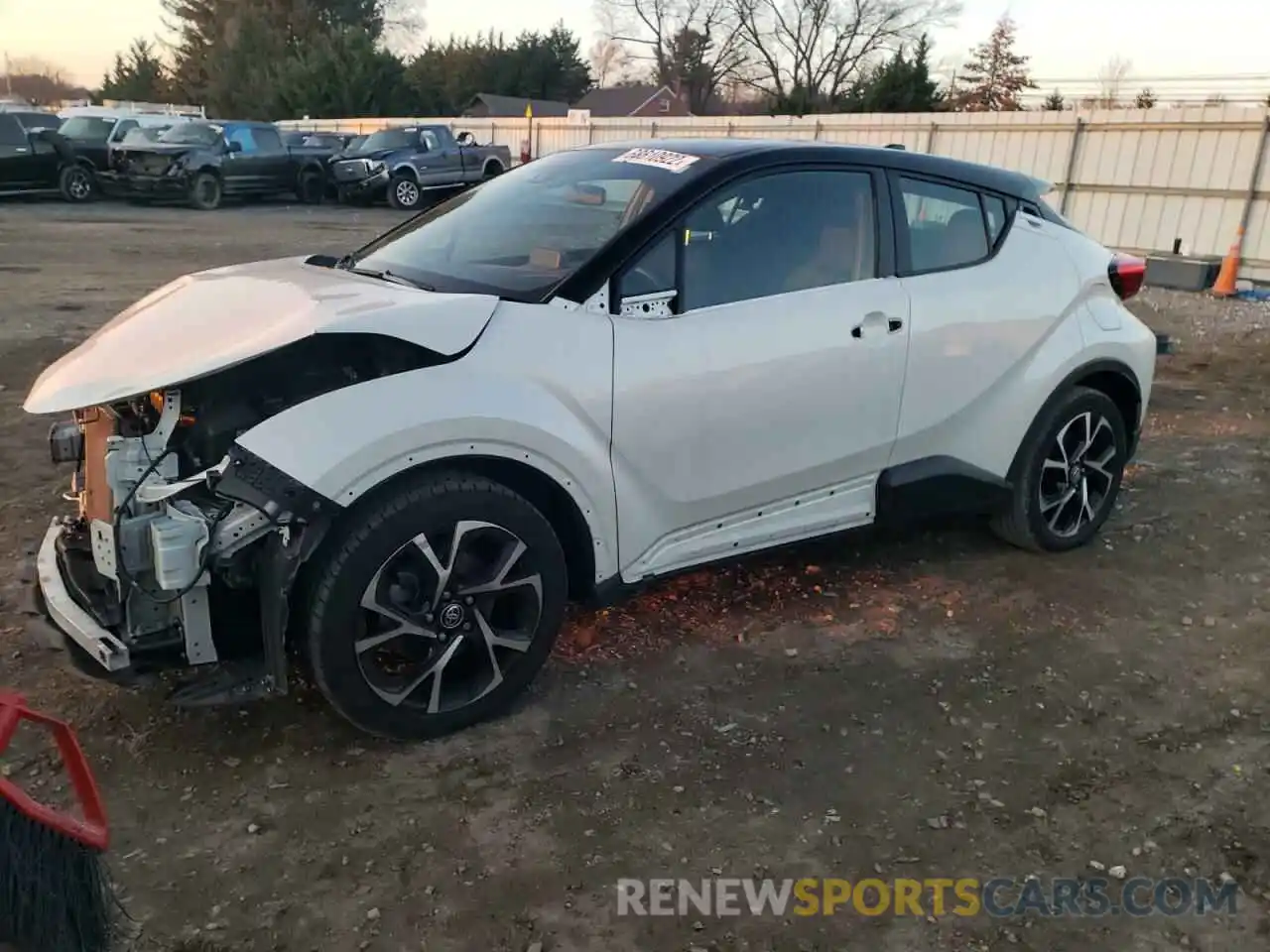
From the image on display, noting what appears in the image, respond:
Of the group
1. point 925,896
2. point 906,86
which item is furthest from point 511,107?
point 925,896

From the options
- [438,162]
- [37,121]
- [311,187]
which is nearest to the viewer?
[37,121]

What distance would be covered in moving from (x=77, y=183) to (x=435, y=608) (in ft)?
75.1

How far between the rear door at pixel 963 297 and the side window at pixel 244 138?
21.5 m

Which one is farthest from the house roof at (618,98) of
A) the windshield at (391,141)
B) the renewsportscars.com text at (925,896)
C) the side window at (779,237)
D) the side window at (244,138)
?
the renewsportscars.com text at (925,896)

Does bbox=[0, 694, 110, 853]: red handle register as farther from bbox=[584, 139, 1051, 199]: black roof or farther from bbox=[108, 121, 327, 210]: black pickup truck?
bbox=[108, 121, 327, 210]: black pickup truck

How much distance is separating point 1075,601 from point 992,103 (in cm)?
5058

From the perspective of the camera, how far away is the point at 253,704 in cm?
333

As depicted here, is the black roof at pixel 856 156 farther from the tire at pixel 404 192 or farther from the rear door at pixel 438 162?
the rear door at pixel 438 162

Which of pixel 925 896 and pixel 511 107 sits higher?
pixel 511 107

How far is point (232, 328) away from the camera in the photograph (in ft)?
9.85

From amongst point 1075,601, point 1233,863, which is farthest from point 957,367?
point 1233,863

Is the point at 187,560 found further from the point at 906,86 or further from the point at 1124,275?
the point at 906,86

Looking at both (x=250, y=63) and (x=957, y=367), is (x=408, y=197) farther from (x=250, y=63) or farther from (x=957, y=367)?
(x=250, y=63)

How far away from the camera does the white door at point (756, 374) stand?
3324 mm
